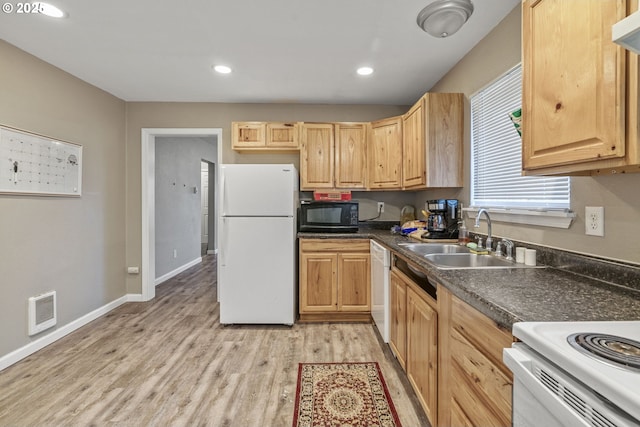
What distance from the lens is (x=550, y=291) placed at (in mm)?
1076

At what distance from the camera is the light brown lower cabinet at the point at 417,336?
144 centimetres

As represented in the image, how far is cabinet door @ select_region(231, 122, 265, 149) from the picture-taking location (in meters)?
3.31

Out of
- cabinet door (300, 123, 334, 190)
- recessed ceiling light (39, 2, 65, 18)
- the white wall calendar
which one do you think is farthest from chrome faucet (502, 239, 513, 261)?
the white wall calendar

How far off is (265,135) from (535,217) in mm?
2650

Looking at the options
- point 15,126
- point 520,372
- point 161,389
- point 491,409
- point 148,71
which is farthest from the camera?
point 148,71

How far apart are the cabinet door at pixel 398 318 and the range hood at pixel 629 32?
4.83 ft

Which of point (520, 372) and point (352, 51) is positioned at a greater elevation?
point (352, 51)

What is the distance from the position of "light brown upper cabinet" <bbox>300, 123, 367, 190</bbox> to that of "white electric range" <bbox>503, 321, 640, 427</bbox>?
2.66 metres

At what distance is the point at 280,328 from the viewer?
2.88 metres

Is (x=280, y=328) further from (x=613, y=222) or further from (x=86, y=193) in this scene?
(x=613, y=222)

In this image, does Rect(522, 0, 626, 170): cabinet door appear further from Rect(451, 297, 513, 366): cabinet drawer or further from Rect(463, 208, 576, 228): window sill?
Rect(451, 297, 513, 366): cabinet drawer

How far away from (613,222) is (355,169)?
7.63 ft

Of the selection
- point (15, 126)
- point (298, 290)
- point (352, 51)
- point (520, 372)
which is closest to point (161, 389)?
point (298, 290)

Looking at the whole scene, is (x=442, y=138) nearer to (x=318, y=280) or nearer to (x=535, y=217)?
(x=535, y=217)
